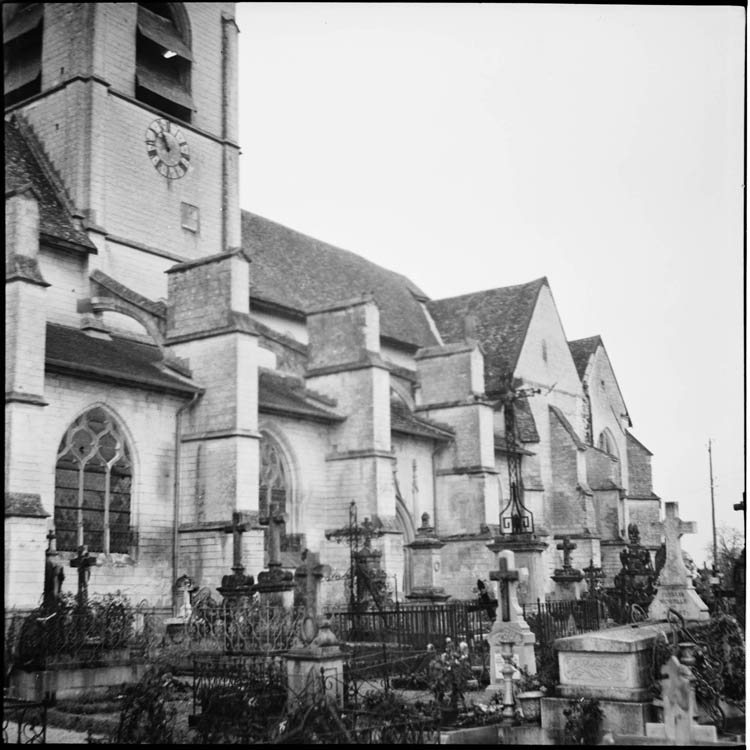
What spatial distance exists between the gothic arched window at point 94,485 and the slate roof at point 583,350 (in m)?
23.4

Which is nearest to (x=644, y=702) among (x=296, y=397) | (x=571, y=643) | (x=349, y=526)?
(x=571, y=643)

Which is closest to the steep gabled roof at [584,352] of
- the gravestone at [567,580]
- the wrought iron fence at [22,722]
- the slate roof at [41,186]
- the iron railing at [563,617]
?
the gravestone at [567,580]

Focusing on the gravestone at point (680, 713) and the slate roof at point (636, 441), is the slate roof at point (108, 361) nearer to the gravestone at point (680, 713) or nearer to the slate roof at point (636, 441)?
the gravestone at point (680, 713)

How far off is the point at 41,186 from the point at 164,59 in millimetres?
5552

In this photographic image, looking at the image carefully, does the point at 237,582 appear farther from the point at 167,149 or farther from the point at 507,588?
the point at 167,149

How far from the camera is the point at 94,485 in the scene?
1728 centimetres

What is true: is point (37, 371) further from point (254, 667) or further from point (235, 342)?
point (254, 667)

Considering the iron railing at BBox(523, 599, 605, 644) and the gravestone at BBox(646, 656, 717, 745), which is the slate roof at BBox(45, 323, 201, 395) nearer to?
the iron railing at BBox(523, 599, 605, 644)

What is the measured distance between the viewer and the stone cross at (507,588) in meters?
13.1

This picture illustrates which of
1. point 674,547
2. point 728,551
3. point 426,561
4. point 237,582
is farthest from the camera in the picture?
point 426,561

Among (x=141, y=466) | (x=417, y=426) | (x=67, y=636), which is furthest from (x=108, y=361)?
(x=417, y=426)

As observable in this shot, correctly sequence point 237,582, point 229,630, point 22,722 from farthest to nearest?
point 237,582 < point 229,630 < point 22,722

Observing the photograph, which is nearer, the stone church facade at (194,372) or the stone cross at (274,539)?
the stone cross at (274,539)

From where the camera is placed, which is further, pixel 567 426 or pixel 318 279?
pixel 567 426
